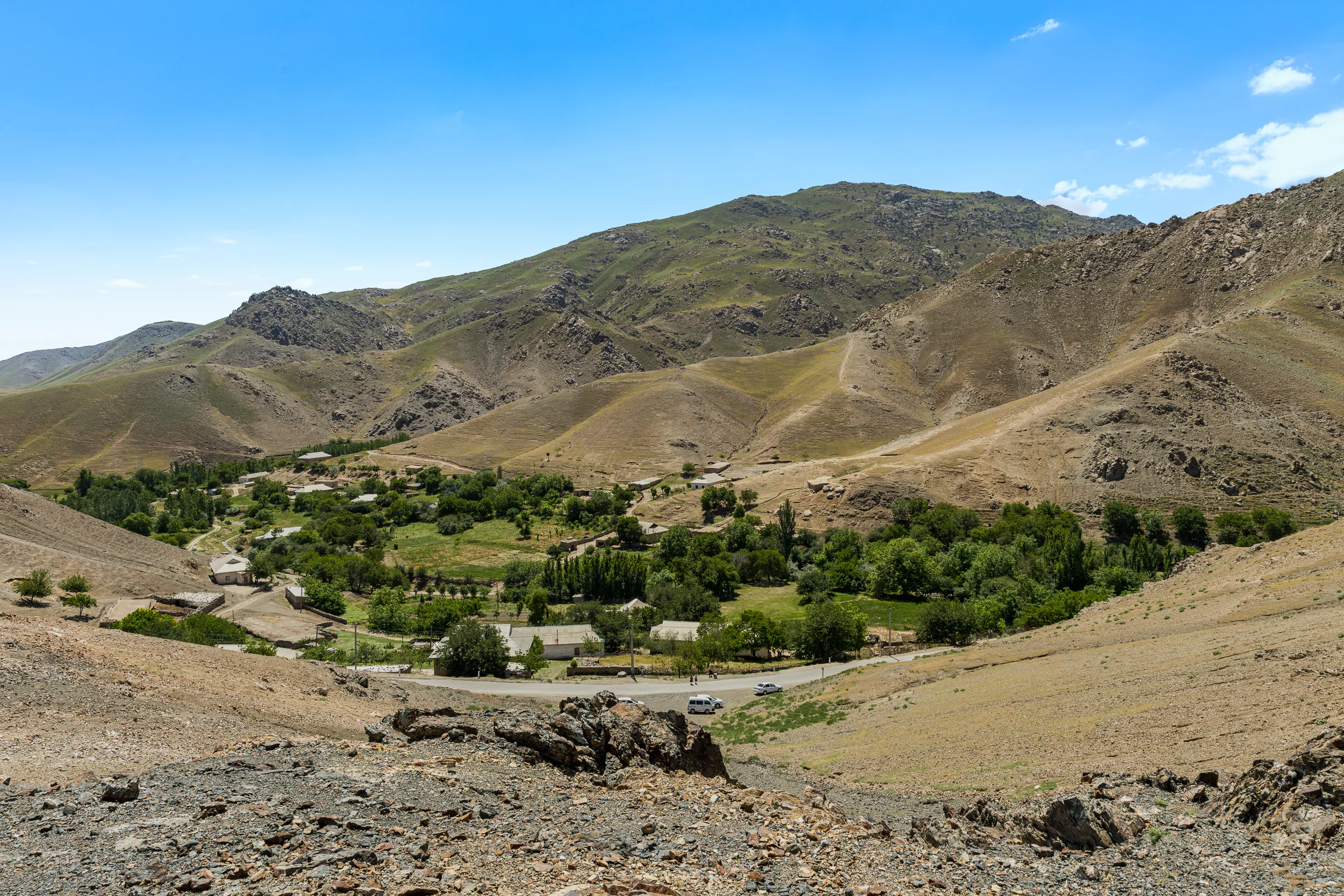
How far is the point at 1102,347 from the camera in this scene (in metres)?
144

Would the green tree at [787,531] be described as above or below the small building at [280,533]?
below

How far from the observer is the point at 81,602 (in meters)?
45.3

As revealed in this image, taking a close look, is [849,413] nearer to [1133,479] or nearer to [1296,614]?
[1133,479]

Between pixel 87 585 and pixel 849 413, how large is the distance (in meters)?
107

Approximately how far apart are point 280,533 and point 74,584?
179 feet

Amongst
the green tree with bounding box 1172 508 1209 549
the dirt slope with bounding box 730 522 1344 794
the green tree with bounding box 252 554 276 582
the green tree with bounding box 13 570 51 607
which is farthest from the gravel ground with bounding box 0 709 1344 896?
the green tree with bounding box 1172 508 1209 549

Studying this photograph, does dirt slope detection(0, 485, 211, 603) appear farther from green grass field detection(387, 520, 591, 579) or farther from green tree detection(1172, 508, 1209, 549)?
green tree detection(1172, 508, 1209, 549)

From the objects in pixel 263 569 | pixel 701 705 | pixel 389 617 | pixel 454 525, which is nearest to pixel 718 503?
pixel 454 525

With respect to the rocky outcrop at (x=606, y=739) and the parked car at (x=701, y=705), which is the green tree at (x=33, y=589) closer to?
the parked car at (x=701, y=705)

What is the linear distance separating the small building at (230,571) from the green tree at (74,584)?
16.5 meters

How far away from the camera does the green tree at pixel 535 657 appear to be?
4688 cm

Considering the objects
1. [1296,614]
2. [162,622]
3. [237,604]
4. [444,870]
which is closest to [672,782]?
[444,870]

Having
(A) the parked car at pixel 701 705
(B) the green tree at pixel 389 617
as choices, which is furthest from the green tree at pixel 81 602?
(A) the parked car at pixel 701 705

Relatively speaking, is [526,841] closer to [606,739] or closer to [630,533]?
[606,739]
